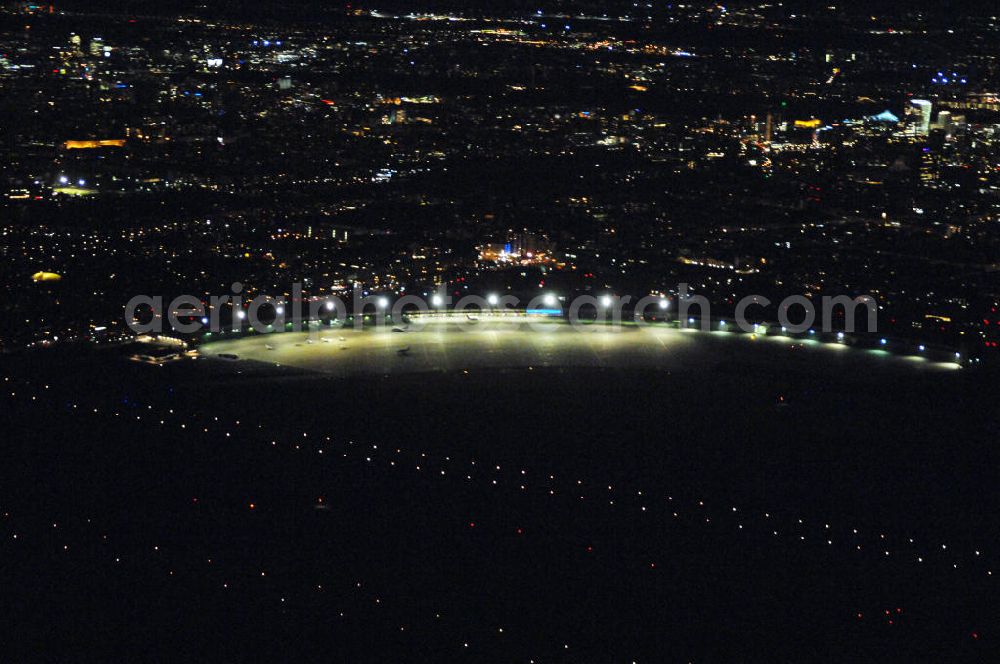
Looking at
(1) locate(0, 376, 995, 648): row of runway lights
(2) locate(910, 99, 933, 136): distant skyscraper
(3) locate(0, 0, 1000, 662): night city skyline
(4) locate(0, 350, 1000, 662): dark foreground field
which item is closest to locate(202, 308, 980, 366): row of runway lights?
(3) locate(0, 0, 1000, 662): night city skyline

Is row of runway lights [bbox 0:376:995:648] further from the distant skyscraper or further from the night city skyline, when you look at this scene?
the distant skyscraper

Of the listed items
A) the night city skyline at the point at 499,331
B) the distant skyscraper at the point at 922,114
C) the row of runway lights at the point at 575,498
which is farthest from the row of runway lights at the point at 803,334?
the distant skyscraper at the point at 922,114

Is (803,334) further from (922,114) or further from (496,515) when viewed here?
(922,114)

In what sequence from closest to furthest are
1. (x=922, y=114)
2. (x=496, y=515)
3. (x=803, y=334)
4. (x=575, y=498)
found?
(x=496, y=515) < (x=575, y=498) < (x=803, y=334) < (x=922, y=114)

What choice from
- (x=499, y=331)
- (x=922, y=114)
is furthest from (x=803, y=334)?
(x=922, y=114)

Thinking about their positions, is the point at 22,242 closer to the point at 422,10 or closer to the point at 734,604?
the point at 422,10

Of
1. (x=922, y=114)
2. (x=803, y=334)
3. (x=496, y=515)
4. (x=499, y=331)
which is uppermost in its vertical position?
(x=922, y=114)

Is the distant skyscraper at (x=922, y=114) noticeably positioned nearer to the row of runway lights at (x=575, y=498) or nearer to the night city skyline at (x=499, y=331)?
the night city skyline at (x=499, y=331)
